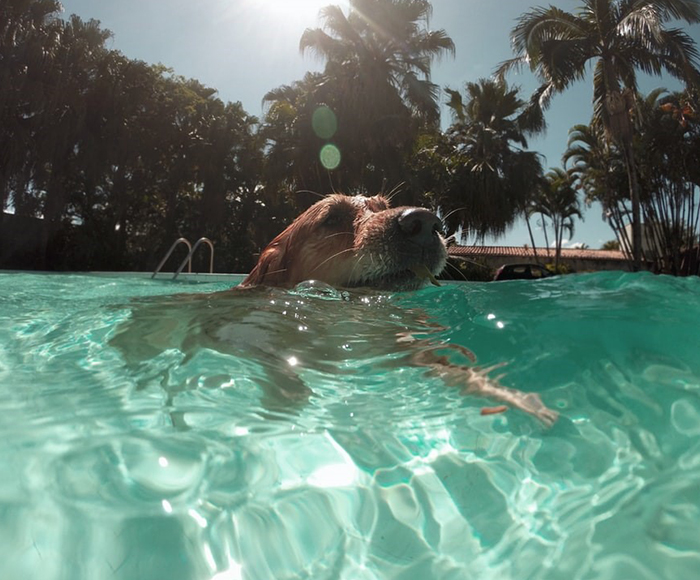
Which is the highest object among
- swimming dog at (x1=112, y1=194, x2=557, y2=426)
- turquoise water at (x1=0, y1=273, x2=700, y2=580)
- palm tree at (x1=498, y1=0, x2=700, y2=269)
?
palm tree at (x1=498, y1=0, x2=700, y2=269)

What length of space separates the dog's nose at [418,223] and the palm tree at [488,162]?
810 inches

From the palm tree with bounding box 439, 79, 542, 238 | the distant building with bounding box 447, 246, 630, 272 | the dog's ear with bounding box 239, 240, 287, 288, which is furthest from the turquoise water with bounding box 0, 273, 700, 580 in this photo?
the distant building with bounding box 447, 246, 630, 272

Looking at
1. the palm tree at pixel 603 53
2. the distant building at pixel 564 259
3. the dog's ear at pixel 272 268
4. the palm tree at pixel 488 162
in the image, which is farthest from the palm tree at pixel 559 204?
the dog's ear at pixel 272 268

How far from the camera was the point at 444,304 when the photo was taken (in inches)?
153

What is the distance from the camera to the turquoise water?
3.25 feet

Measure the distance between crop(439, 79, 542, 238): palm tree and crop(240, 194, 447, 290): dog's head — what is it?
66.1 ft

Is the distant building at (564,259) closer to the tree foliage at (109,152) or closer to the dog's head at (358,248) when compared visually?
the tree foliage at (109,152)

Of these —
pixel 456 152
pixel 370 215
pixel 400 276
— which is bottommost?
pixel 400 276

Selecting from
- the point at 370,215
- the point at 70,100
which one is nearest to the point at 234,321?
the point at 370,215

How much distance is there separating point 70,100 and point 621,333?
25122 millimetres

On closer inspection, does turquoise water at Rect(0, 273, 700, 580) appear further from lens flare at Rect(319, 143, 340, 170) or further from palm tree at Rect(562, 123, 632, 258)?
palm tree at Rect(562, 123, 632, 258)

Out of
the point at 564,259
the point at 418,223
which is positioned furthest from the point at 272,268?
the point at 564,259

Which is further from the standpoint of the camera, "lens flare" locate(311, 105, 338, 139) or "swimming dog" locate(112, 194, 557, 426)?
"lens flare" locate(311, 105, 338, 139)

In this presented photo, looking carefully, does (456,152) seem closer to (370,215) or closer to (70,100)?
(70,100)
